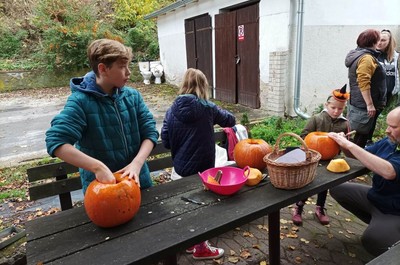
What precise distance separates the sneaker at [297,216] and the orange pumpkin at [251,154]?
Result: 1.19 m

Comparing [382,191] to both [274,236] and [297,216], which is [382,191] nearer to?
[274,236]

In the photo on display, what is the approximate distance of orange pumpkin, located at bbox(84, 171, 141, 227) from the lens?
1.59 metres

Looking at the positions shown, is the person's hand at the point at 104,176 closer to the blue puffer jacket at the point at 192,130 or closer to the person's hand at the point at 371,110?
the blue puffer jacket at the point at 192,130

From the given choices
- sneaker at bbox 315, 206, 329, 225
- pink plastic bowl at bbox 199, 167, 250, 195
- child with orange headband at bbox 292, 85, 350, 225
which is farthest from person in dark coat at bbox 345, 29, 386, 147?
pink plastic bowl at bbox 199, 167, 250, 195

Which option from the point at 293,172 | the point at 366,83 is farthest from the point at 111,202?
the point at 366,83

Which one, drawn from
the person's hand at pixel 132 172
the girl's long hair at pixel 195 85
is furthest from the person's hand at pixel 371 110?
the person's hand at pixel 132 172

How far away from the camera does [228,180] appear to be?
2.16 meters

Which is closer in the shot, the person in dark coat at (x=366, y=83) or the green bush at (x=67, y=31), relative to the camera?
the person in dark coat at (x=366, y=83)

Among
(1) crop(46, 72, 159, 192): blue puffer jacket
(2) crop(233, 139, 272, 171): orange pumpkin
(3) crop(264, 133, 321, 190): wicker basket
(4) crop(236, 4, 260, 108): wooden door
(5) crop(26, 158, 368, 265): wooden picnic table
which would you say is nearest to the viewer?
(5) crop(26, 158, 368, 265): wooden picnic table

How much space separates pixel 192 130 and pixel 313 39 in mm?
5441

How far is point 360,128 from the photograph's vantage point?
4.20 m

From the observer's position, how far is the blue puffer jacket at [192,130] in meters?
2.71

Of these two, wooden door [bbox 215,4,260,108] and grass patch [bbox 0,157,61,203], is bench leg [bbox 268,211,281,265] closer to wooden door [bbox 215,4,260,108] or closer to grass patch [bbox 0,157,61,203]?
grass patch [bbox 0,157,61,203]

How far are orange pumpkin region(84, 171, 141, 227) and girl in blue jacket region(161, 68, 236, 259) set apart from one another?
1.17 metres
